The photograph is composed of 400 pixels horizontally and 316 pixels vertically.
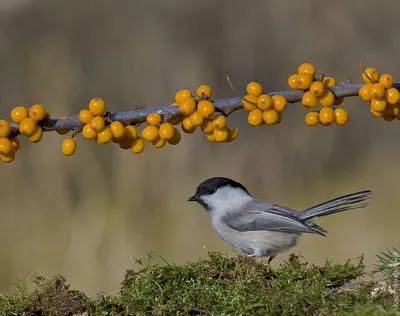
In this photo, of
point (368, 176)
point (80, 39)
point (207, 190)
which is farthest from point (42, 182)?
point (368, 176)

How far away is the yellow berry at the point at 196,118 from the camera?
2.19 m

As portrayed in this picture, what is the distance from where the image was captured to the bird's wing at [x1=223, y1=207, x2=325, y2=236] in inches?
138

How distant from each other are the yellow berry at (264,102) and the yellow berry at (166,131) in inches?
11.2

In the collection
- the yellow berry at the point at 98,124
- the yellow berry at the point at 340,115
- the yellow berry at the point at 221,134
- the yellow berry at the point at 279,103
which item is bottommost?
the yellow berry at the point at 98,124

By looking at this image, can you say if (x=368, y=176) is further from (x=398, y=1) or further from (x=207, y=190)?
(x=207, y=190)

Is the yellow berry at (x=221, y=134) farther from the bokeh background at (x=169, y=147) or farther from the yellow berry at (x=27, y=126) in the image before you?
the bokeh background at (x=169, y=147)

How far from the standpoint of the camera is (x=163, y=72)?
6.84m

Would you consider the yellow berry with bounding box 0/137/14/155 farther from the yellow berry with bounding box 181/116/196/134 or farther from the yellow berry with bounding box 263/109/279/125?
the yellow berry with bounding box 263/109/279/125

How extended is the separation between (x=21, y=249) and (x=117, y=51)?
2606 millimetres

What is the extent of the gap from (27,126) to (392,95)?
3.74 feet

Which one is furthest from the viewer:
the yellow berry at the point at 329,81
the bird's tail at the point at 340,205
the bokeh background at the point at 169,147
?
the bokeh background at the point at 169,147

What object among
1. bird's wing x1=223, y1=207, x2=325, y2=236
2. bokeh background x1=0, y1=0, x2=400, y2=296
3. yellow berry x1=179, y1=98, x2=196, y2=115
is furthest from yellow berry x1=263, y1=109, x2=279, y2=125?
bokeh background x1=0, y1=0, x2=400, y2=296

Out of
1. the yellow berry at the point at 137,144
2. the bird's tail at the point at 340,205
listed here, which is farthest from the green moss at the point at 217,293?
the bird's tail at the point at 340,205

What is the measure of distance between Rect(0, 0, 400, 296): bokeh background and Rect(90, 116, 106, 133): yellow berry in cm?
245
